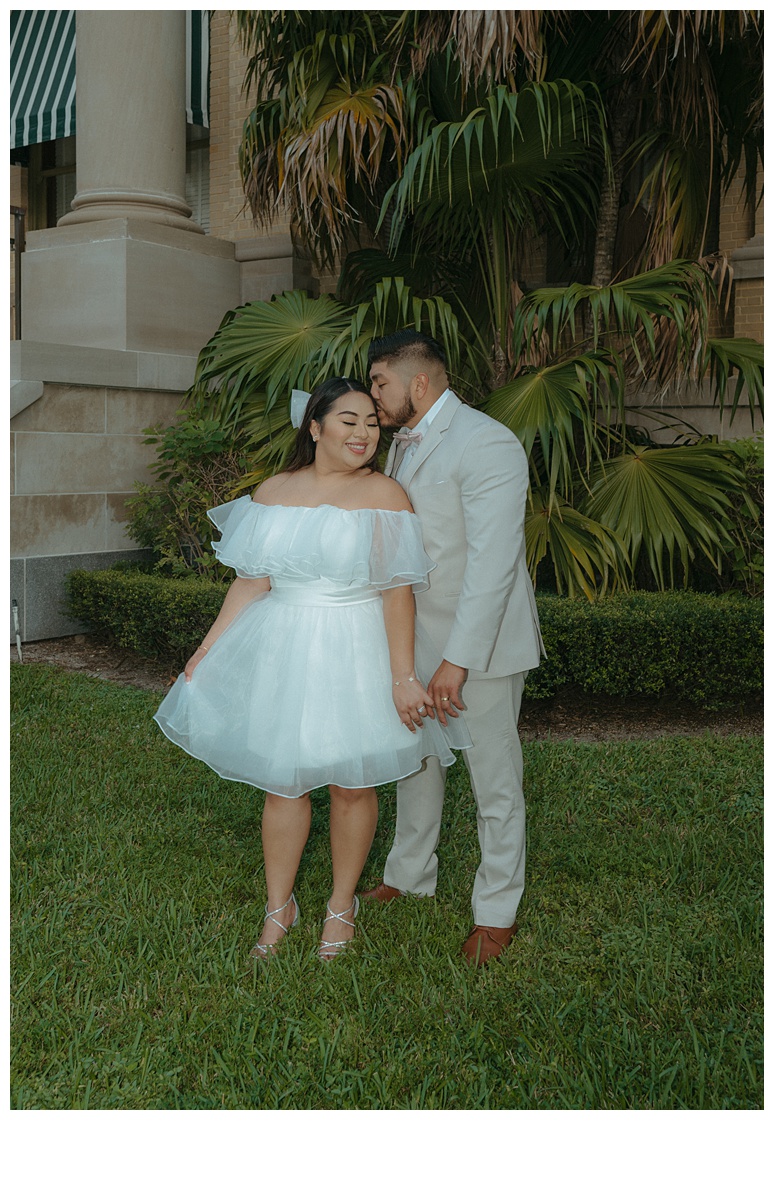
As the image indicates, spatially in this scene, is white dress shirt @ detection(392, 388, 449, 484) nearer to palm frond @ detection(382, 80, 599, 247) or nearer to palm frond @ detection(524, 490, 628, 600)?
palm frond @ detection(524, 490, 628, 600)

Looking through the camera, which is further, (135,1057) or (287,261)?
(287,261)

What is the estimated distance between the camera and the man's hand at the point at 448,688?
3.31 metres

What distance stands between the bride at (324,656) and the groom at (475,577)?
0.11 metres

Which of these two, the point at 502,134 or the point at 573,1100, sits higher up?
the point at 502,134

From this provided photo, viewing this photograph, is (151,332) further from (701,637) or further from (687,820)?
(687,820)

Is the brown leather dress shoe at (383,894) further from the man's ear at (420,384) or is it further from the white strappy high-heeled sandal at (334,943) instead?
the man's ear at (420,384)

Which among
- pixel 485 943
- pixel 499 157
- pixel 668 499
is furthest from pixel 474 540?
pixel 499 157

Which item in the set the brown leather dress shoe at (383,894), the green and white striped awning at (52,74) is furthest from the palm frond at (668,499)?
the green and white striped awning at (52,74)

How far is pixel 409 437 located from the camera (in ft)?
11.9

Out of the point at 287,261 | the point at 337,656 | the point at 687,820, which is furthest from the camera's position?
the point at 287,261

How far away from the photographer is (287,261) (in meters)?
11.2

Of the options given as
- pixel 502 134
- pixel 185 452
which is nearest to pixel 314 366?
pixel 185 452

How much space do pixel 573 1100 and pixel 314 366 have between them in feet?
19.7

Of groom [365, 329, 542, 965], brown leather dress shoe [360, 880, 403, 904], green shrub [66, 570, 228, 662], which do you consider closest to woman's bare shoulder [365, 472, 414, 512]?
groom [365, 329, 542, 965]
